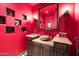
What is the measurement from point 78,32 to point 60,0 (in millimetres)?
631

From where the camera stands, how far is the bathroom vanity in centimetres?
144

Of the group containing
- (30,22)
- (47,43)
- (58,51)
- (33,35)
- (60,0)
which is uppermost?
(60,0)

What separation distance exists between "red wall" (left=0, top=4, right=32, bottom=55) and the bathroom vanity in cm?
15

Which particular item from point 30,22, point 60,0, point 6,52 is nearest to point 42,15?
point 30,22

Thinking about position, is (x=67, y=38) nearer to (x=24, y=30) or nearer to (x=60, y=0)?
(x=60, y=0)

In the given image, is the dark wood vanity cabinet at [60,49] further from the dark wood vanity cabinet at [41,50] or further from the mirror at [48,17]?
the mirror at [48,17]

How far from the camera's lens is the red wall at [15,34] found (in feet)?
4.98

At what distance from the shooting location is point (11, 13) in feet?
5.13

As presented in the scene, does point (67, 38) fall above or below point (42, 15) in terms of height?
below

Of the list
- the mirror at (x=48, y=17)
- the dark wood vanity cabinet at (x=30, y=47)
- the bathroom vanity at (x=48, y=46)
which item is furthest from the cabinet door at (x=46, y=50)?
the mirror at (x=48, y=17)

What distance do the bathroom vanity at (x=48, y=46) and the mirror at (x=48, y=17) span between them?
7.5 inches

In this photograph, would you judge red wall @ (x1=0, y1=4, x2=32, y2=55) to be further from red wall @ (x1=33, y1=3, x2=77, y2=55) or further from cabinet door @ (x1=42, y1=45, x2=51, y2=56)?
red wall @ (x1=33, y1=3, x2=77, y2=55)

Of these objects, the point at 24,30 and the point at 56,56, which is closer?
the point at 56,56

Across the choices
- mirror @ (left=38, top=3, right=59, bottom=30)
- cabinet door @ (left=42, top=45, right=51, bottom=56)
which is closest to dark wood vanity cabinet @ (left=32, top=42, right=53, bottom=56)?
cabinet door @ (left=42, top=45, right=51, bottom=56)
